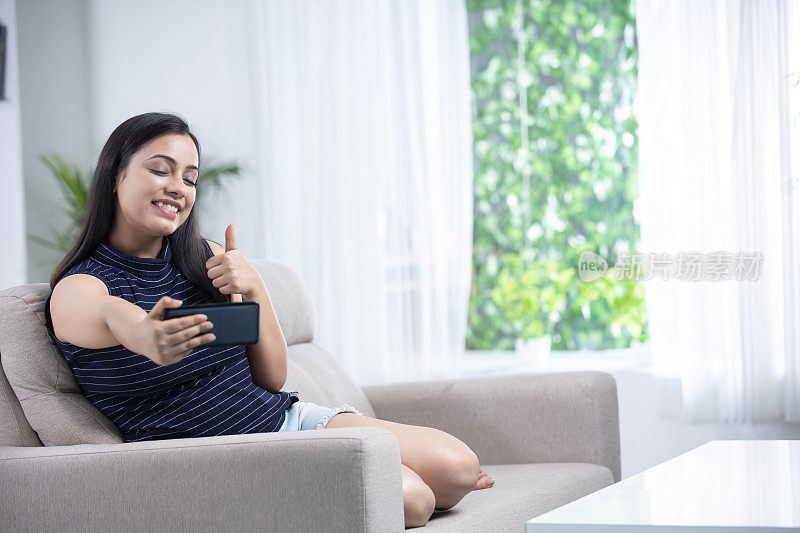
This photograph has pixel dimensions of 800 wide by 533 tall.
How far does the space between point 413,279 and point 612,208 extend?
0.83 metres

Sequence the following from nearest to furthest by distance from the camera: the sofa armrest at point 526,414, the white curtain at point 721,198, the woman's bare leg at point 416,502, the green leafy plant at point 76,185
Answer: the woman's bare leg at point 416,502
the sofa armrest at point 526,414
the white curtain at point 721,198
the green leafy plant at point 76,185

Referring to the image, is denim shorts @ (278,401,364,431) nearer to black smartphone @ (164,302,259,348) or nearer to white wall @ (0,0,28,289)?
black smartphone @ (164,302,259,348)

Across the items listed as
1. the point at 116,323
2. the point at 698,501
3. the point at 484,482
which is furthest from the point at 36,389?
the point at 698,501

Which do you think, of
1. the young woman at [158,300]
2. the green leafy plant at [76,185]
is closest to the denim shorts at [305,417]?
the young woman at [158,300]

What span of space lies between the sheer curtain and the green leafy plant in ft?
0.82

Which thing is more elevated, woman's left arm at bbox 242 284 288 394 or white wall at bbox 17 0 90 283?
white wall at bbox 17 0 90 283

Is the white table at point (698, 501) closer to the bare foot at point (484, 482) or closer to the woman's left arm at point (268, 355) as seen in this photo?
the bare foot at point (484, 482)

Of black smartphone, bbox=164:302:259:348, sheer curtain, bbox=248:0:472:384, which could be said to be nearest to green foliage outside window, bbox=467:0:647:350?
sheer curtain, bbox=248:0:472:384

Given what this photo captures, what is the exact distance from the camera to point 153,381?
153cm

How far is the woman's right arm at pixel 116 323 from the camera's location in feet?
3.89

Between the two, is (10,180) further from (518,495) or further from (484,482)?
(518,495)

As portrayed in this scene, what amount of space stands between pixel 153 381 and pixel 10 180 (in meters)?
2.37

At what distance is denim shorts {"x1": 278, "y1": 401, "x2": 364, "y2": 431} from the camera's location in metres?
1.75

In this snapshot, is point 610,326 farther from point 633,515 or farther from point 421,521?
point 633,515
